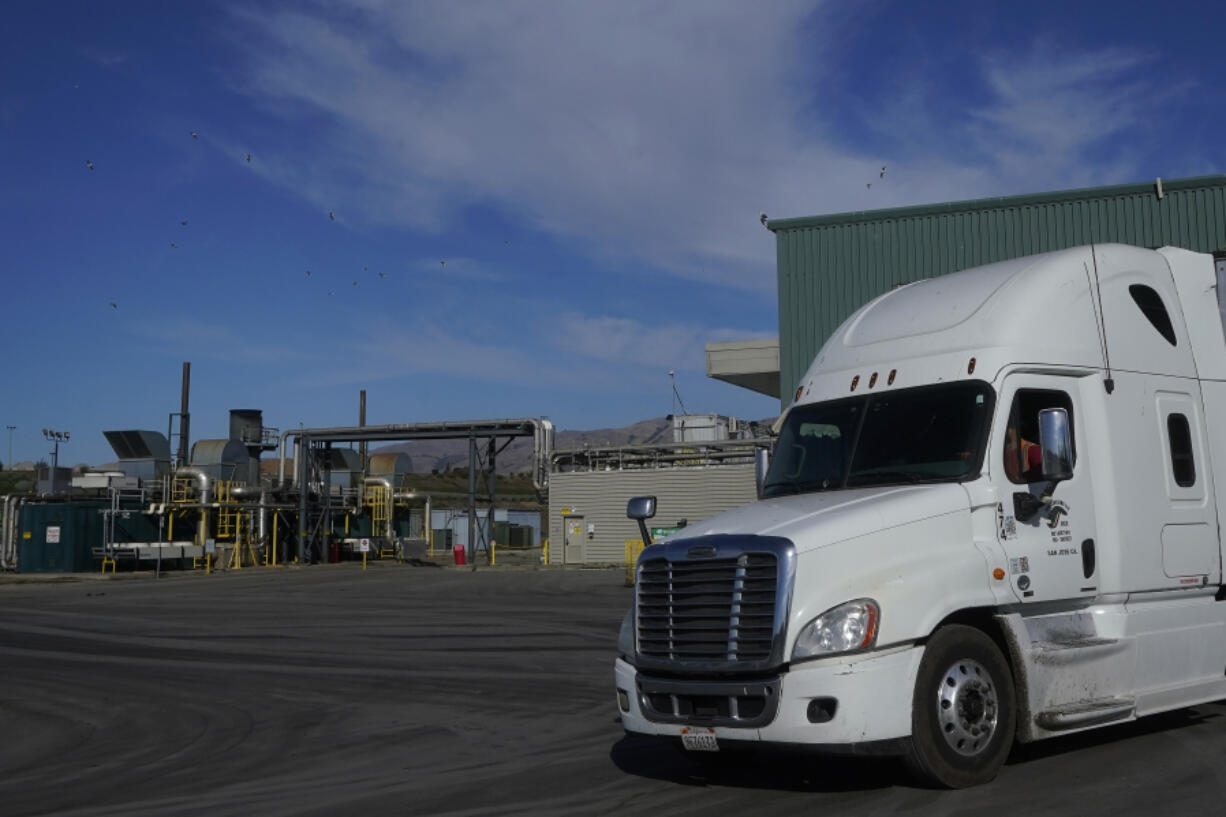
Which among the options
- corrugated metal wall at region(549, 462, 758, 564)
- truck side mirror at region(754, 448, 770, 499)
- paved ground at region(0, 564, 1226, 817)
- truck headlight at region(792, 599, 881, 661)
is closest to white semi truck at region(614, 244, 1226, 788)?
truck headlight at region(792, 599, 881, 661)

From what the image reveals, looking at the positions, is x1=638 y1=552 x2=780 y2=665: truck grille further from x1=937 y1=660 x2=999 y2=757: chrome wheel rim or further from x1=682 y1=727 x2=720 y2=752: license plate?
x1=937 y1=660 x2=999 y2=757: chrome wheel rim

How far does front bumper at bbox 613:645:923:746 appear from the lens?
6.73 m

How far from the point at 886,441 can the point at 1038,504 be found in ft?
3.69

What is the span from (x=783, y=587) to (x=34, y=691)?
1036 cm

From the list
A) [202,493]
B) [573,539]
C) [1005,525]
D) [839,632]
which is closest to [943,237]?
[573,539]

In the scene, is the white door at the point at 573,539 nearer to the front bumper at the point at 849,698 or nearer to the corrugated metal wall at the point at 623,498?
the corrugated metal wall at the point at 623,498

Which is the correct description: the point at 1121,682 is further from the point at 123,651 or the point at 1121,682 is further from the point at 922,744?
the point at 123,651

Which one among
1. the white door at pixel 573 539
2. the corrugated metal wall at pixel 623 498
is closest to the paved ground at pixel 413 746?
the corrugated metal wall at pixel 623 498

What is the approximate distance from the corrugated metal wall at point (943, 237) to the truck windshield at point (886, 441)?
23747mm

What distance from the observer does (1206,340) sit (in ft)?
31.9

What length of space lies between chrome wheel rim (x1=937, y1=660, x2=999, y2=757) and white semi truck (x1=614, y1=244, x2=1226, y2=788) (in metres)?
0.01

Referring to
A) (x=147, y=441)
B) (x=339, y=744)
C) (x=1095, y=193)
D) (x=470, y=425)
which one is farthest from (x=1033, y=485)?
(x=147, y=441)

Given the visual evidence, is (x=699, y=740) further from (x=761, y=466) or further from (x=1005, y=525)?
(x=761, y=466)

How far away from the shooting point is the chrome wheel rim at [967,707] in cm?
716
